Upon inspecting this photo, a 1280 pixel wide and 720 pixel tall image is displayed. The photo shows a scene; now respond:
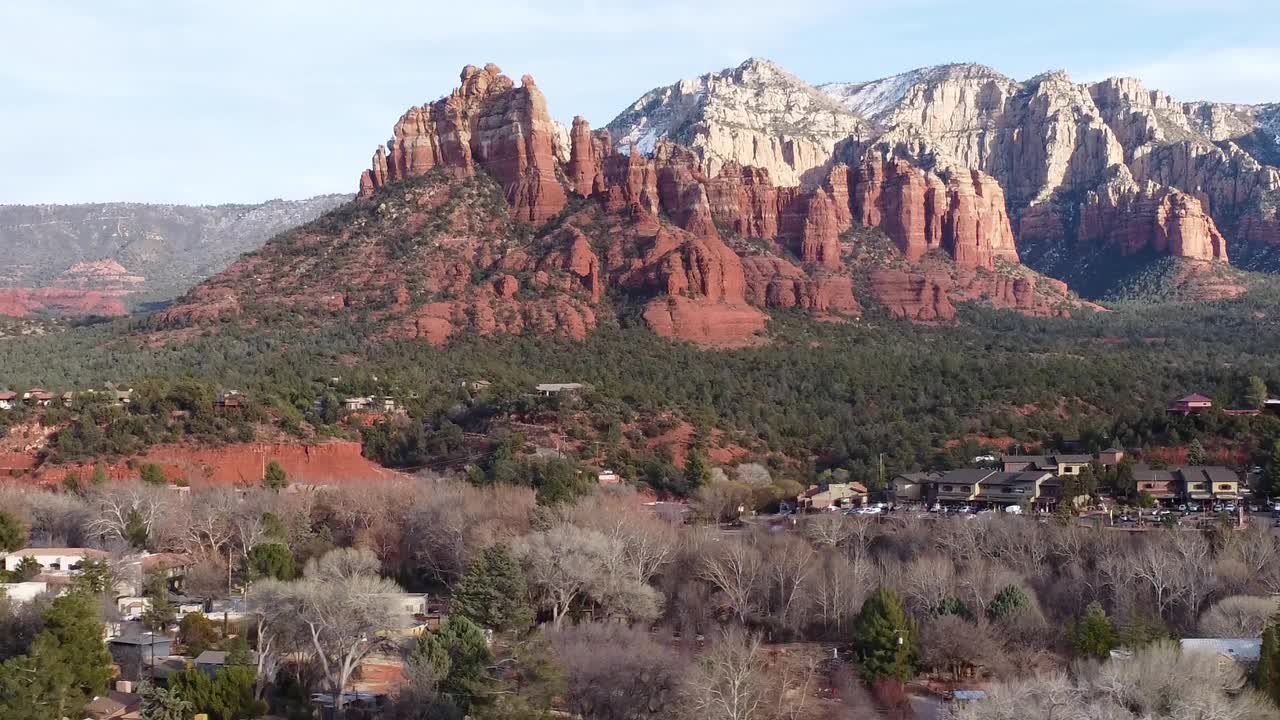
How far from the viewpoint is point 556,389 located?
100m

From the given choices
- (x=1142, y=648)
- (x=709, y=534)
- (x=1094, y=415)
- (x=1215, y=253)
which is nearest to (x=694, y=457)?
(x=709, y=534)

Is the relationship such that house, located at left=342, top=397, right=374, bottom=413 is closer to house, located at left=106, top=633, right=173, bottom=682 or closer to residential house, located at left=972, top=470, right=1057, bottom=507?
residential house, located at left=972, top=470, right=1057, bottom=507

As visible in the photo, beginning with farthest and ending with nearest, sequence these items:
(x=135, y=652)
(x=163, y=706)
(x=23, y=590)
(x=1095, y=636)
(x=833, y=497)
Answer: (x=833, y=497) < (x=23, y=590) < (x=135, y=652) < (x=1095, y=636) < (x=163, y=706)

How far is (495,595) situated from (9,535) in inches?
878

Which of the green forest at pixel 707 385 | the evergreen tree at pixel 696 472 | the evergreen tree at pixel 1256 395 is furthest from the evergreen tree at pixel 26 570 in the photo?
the evergreen tree at pixel 1256 395

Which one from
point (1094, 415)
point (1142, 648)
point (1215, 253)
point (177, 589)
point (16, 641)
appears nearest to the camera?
point (1142, 648)

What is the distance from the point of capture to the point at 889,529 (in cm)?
7000

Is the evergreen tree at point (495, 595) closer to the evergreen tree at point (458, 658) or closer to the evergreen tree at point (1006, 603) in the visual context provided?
→ the evergreen tree at point (458, 658)

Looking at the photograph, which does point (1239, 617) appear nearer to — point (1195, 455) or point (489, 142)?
point (1195, 455)

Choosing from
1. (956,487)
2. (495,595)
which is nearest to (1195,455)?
(956,487)

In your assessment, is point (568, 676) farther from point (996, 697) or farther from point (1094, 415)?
point (1094, 415)

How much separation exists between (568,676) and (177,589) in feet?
77.6

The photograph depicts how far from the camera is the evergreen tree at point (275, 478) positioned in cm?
8288

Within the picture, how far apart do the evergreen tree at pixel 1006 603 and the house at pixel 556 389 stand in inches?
1792
